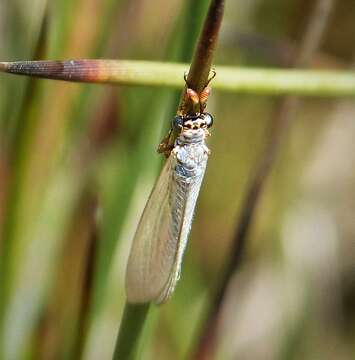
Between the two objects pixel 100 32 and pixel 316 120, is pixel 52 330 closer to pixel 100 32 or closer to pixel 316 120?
→ pixel 100 32

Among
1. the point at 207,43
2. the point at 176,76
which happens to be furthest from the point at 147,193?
the point at 207,43

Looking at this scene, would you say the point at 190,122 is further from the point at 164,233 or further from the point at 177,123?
the point at 164,233

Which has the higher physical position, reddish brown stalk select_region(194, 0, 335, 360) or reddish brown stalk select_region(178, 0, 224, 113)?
reddish brown stalk select_region(178, 0, 224, 113)

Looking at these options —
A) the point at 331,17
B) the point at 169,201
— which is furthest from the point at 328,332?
the point at 169,201

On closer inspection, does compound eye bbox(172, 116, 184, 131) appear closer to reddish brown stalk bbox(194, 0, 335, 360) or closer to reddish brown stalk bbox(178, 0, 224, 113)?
reddish brown stalk bbox(178, 0, 224, 113)

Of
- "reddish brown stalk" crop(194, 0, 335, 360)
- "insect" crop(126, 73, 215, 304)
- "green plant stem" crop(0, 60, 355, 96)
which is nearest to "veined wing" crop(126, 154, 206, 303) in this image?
"insect" crop(126, 73, 215, 304)
